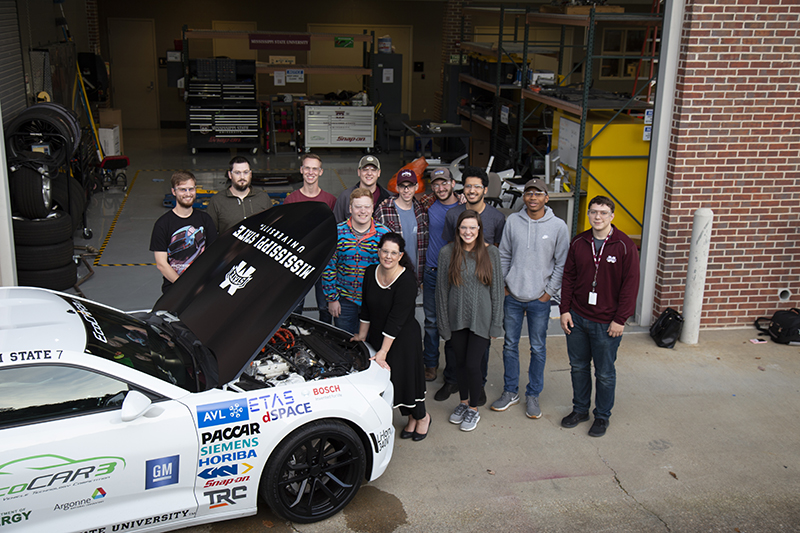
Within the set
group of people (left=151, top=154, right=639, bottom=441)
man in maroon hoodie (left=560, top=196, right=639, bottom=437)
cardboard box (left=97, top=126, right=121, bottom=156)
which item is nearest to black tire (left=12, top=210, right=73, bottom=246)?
group of people (left=151, top=154, right=639, bottom=441)

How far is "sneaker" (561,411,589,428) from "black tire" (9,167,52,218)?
6.20 metres

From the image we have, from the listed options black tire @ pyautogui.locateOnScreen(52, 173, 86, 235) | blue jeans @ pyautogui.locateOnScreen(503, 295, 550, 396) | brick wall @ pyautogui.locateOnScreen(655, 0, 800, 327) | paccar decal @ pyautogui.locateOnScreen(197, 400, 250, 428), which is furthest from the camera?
black tire @ pyautogui.locateOnScreen(52, 173, 86, 235)

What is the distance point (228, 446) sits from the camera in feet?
12.8

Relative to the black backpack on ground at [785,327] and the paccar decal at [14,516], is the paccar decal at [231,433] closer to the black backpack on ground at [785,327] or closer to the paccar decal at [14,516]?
the paccar decal at [14,516]

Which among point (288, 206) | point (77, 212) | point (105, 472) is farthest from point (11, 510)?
point (77, 212)

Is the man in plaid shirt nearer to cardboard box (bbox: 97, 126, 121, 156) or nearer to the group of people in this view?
the group of people

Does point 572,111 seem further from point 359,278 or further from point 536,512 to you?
point 536,512

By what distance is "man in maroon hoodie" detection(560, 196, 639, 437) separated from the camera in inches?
199

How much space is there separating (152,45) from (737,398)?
66.9 feet

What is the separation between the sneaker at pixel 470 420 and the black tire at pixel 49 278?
5148 mm

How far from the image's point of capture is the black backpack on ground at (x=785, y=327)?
7121 millimetres

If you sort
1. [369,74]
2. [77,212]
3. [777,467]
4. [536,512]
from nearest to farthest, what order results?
[536,512] < [777,467] < [77,212] < [369,74]

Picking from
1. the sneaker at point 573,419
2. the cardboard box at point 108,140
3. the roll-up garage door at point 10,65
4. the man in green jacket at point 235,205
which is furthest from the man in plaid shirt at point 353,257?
the cardboard box at point 108,140

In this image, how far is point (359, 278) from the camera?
5379 mm
